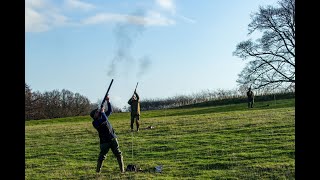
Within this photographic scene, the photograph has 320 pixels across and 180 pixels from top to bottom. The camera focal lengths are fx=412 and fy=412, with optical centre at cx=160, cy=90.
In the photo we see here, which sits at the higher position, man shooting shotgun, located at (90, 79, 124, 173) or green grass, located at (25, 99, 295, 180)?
man shooting shotgun, located at (90, 79, 124, 173)

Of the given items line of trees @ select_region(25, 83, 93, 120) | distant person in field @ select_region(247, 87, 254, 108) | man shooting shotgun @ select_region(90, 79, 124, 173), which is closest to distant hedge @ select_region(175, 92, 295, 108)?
distant person in field @ select_region(247, 87, 254, 108)

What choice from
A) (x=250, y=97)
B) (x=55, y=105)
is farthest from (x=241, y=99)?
(x=55, y=105)

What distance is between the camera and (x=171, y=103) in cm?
6438

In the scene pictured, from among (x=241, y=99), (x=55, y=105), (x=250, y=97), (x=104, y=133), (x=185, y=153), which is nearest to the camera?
(x=104, y=133)

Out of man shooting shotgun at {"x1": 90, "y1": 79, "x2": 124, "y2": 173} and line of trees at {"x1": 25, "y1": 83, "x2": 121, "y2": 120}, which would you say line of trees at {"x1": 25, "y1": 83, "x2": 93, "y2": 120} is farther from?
man shooting shotgun at {"x1": 90, "y1": 79, "x2": 124, "y2": 173}

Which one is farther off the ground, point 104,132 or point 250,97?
point 250,97

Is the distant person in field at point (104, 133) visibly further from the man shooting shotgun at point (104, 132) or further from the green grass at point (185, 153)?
the green grass at point (185, 153)

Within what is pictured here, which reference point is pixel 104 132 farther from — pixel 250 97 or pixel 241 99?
pixel 241 99

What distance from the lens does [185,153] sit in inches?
731

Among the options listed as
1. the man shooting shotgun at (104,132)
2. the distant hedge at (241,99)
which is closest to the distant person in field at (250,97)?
the distant hedge at (241,99)

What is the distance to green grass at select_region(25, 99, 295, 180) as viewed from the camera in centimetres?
1464
